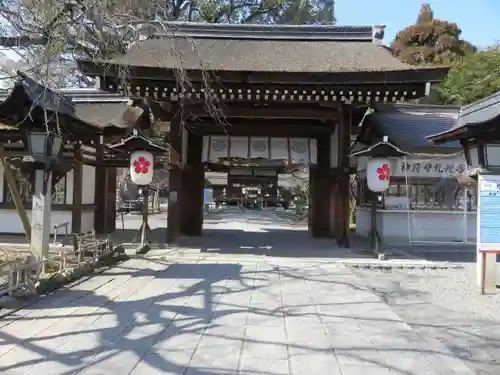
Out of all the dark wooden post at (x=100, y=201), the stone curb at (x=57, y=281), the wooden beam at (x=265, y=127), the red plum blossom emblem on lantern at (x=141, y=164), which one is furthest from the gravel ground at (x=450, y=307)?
the dark wooden post at (x=100, y=201)

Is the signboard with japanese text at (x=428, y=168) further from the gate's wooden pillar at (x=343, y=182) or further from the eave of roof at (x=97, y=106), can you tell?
the eave of roof at (x=97, y=106)

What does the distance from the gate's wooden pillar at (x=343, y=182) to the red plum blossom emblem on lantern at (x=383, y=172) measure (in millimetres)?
1052

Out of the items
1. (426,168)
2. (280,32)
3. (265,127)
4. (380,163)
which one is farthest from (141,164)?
(426,168)

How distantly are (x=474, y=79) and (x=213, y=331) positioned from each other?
2068cm

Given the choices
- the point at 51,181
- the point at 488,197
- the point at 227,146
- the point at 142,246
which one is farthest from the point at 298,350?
the point at 227,146

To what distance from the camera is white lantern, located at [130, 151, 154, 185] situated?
38.5ft

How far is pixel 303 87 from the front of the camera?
11914mm

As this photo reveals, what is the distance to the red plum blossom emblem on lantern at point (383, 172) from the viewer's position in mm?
11719

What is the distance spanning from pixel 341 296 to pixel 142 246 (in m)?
5.56

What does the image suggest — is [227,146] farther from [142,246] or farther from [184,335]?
[184,335]

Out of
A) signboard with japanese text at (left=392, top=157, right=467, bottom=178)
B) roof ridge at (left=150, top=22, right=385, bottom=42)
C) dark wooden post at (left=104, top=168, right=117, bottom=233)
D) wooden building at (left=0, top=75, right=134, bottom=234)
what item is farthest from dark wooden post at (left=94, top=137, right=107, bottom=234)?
signboard with japanese text at (left=392, top=157, right=467, bottom=178)

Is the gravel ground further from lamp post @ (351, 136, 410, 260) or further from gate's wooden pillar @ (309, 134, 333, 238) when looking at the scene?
gate's wooden pillar @ (309, 134, 333, 238)

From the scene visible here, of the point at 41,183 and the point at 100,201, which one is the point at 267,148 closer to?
the point at 100,201

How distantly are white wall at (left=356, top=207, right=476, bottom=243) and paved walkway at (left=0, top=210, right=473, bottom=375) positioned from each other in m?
6.22
